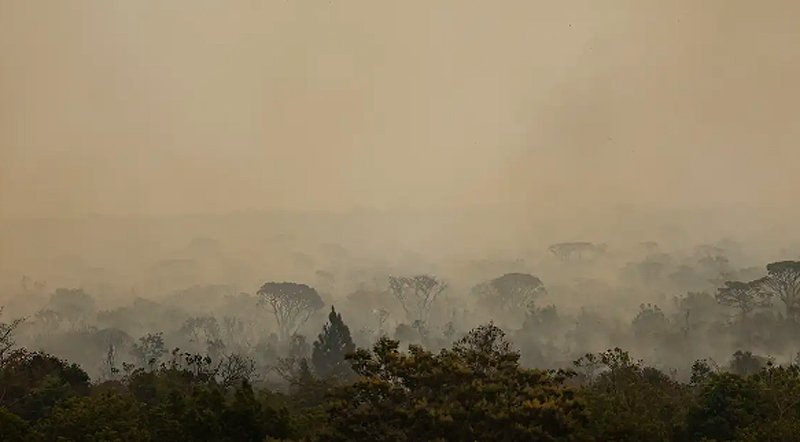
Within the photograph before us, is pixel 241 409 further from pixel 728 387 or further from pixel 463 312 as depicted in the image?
pixel 463 312

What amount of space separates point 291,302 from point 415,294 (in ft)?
83.7

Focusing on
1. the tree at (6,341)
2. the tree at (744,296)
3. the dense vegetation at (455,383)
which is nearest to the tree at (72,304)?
the tree at (6,341)

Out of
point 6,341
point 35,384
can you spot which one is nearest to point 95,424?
point 35,384

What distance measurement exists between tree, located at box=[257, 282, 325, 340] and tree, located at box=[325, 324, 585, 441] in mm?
110119

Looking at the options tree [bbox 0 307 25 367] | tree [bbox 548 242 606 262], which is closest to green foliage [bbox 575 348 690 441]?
tree [bbox 0 307 25 367]

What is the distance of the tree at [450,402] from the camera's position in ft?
74.7

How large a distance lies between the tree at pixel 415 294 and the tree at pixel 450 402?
11845cm

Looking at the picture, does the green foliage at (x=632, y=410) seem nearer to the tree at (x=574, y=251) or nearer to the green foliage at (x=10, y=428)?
the green foliage at (x=10, y=428)

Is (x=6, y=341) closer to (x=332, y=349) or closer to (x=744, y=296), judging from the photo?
(x=332, y=349)

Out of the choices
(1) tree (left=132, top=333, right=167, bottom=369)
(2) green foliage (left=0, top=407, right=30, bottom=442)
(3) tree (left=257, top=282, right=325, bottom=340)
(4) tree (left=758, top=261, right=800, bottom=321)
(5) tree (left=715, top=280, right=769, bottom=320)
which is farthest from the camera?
(3) tree (left=257, top=282, right=325, bottom=340)

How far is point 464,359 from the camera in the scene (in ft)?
87.1

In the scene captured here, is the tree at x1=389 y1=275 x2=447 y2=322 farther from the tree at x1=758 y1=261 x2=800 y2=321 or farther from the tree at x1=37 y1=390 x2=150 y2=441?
the tree at x1=37 y1=390 x2=150 y2=441

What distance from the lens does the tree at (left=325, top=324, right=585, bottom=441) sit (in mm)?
22781

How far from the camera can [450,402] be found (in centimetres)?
2386
